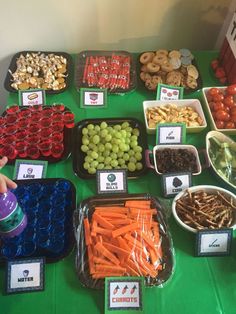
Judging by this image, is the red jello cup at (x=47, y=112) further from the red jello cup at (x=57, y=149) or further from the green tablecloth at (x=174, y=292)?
the green tablecloth at (x=174, y=292)

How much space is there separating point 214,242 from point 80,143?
65 centimetres

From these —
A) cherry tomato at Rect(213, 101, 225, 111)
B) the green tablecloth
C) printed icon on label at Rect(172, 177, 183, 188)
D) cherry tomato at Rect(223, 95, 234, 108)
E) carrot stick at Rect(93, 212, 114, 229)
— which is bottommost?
the green tablecloth

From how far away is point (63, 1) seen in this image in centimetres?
149

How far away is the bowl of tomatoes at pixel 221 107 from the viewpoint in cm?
131

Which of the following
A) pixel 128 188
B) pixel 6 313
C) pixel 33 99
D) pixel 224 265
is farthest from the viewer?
pixel 33 99

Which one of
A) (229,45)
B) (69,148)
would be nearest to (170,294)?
(69,148)

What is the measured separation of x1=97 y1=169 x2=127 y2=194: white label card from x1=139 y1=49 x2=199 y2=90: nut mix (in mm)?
527

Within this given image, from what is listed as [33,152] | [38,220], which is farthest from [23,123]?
[38,220]

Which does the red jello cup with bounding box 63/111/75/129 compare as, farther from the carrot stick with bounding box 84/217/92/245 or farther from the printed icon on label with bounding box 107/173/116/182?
the carrot stick with bounding box 84/217/92/245

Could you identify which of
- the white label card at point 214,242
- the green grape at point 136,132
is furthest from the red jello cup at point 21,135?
the white label card at point 214,242

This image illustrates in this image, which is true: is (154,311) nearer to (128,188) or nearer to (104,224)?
(104,224)

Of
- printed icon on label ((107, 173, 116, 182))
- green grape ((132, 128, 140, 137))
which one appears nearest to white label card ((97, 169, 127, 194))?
printed icon on label ((107, 173, 116, 182))

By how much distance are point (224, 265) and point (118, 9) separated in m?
1.26

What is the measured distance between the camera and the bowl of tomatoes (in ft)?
4.29
